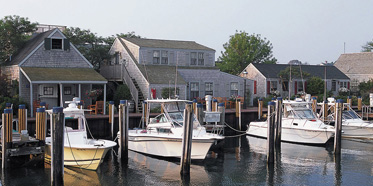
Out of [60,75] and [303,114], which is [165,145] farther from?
[60,75]

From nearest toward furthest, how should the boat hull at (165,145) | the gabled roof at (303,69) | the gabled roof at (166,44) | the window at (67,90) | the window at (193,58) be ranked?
1. the boat hull at (165,145)
2. the window at (67,90)
3. the gabled roof at (166,44)
4. the window at (193,58)
5. the gabled roof at (303,69)

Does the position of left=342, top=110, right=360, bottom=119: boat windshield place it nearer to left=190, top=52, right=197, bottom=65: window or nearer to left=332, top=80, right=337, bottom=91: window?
left=190, top=52, right=197, bottom=65: window

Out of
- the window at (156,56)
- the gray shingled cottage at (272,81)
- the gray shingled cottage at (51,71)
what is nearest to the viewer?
the gray shingled cottage at (51,71)

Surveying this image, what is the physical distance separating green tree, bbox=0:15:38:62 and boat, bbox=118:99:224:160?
57.9 feet

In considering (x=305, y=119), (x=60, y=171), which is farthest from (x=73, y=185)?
(x=305, y=119)

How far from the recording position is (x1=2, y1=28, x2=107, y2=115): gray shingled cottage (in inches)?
1231

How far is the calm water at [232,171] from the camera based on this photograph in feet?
58.2

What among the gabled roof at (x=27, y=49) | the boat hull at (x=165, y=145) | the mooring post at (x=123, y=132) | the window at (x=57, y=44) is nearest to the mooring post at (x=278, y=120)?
the boat hull at (x=165, y=145)

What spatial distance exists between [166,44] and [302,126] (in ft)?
61.9

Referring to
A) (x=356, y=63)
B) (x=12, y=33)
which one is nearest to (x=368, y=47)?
(x=356, y=63)

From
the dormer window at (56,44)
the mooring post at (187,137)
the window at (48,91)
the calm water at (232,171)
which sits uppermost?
the dormer window at (56,44)

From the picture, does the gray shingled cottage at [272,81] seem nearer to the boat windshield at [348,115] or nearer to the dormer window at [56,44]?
the boat windshield at [348,115]

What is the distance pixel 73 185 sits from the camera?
1700 cm

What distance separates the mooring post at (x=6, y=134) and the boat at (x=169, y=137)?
6.79 m
